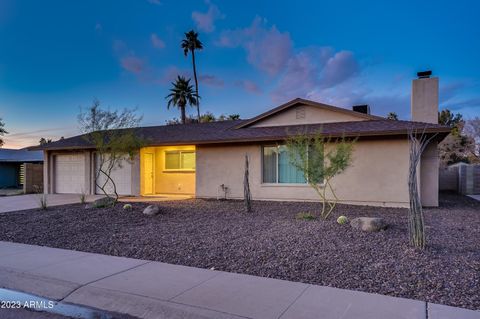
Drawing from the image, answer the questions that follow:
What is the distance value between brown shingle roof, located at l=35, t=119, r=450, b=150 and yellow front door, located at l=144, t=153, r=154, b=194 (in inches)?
44.1

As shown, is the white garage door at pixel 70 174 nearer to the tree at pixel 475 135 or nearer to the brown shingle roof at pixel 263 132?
the brown shingle roof at pixel 263 132

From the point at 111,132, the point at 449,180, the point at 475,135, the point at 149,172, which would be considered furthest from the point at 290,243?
the point at 475,135

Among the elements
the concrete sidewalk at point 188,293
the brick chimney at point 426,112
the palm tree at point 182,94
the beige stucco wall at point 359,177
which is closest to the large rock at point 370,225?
the concrete sidewalk at point 188,293

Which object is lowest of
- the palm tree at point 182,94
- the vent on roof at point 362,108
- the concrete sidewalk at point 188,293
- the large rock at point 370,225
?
the concrete sidewalk at point 188,293

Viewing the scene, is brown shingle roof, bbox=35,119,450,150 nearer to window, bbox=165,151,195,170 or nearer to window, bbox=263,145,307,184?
window, bbox=263,145,307,184

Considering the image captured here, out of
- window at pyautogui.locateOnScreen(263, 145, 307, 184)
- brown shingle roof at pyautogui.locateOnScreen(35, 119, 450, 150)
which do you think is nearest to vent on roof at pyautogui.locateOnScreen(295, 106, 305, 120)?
brown shingle roof at pyautogui.locateOnScreen(35, 119, 450, 150)

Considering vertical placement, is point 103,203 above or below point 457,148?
below

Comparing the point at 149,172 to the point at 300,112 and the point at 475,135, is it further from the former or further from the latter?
the point at 475,135

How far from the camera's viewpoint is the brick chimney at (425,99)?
1347 centimetres

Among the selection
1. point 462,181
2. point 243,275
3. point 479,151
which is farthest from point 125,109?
point 479,151

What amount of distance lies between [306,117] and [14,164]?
2600 cm

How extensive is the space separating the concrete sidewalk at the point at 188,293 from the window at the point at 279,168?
8302 mm

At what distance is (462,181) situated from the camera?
763 inches

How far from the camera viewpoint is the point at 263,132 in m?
13.7
